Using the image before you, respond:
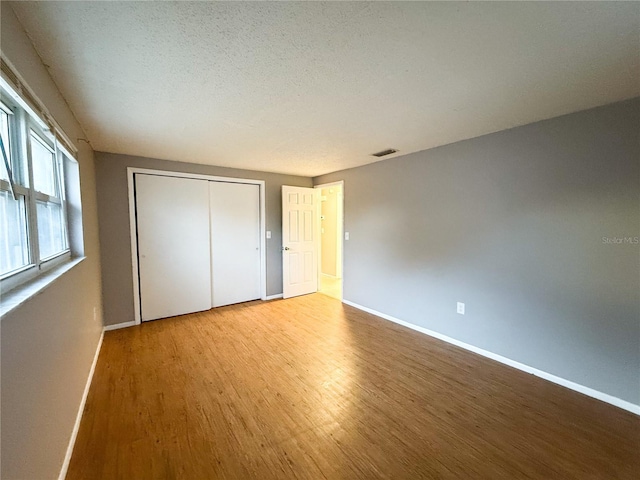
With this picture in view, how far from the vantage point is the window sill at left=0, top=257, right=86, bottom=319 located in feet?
3.09

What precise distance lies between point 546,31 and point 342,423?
2442 mm

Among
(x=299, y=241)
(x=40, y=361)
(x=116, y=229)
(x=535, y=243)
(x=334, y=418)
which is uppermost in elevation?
(x=116, y=229)

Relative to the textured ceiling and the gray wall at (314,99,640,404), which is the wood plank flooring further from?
the textured ceiling

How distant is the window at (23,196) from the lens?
3.61 ft

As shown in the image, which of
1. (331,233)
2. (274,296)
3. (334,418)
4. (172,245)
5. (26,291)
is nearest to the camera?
(26,291)

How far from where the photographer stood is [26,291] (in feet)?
3.67

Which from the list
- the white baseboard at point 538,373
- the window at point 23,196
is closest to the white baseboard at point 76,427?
the window at point 23,196

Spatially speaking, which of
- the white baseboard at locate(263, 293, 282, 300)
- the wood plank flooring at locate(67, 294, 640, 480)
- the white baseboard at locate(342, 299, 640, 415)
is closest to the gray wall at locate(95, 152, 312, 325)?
the wood plank flooring at locate(67, 294, 640, 480)

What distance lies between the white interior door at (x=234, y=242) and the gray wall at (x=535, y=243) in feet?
7.47

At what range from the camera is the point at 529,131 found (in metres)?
2.35

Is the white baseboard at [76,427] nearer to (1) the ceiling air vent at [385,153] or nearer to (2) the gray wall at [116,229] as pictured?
(2) the gray wall at [116,229]

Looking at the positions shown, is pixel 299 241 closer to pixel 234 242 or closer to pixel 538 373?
pixel 234 242

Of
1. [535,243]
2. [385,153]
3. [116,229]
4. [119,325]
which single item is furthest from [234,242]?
[535,243]

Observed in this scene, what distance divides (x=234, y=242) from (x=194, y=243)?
1.98 feet
